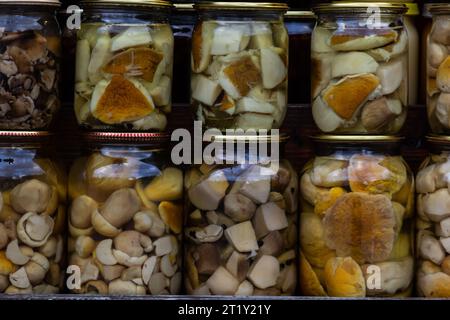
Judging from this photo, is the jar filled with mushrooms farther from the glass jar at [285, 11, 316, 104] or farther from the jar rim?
the glass jar at [285, 11, 316, 104]

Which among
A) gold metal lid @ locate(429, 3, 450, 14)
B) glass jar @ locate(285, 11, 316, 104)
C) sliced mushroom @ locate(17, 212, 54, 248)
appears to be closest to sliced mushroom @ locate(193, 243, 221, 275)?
sliced mushroom @ locate(17, 212, 54, 248)

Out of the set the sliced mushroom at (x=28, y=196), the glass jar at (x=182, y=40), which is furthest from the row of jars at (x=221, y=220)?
the glass jar at (x=182, y=40)

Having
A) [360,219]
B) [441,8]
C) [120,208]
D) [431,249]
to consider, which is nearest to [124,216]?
[120,208]

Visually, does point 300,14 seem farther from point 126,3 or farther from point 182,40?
point 126,3

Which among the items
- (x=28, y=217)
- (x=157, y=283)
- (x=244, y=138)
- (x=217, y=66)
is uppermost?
(x=217, y=66)

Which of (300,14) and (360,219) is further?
(300,14)
